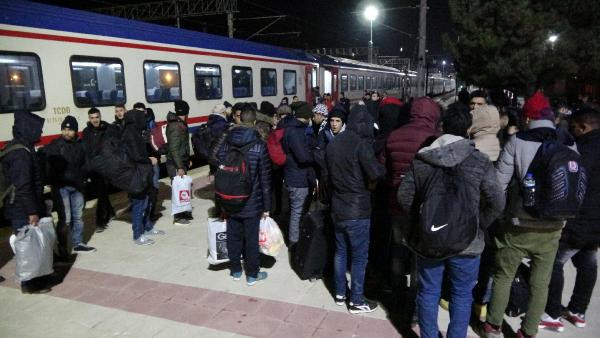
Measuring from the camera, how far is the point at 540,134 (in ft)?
9.69

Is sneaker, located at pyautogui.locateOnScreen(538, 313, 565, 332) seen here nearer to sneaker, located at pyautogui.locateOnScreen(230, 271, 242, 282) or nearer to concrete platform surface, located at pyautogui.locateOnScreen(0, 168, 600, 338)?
concrete platform surface, located at pyautogui.locateOnScreen(0, 168, 600, 338)

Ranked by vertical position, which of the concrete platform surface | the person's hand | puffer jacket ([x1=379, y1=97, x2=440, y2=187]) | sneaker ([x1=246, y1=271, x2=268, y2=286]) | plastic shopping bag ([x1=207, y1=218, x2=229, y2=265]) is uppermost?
puffer jacket ([x1=379, y1=97, x2=440, y2=187])

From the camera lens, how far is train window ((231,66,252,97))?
37.8ft

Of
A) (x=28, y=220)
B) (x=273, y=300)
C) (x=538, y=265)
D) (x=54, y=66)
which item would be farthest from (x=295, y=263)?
(x=54, y=66)

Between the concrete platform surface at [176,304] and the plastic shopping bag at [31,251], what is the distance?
10.6 inches

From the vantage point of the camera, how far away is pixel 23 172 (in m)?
3.85

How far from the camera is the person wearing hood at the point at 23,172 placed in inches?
151

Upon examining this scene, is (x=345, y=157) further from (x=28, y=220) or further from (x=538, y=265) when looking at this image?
(x=28, y=220)

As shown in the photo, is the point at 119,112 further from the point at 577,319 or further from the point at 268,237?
the point at 577,319

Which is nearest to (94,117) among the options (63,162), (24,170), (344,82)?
(63,162)

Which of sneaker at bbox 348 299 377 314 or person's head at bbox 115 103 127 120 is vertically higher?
person's head at bbox 115 103 127 120

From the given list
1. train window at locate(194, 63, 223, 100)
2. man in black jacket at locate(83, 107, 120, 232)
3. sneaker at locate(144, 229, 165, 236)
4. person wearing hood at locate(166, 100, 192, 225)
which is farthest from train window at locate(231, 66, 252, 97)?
sneaker at locate(144, 229, 165, 236)

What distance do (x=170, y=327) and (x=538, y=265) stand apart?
2.85 meters

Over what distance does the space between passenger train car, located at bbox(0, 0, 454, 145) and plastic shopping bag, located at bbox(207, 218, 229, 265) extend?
154 inches
